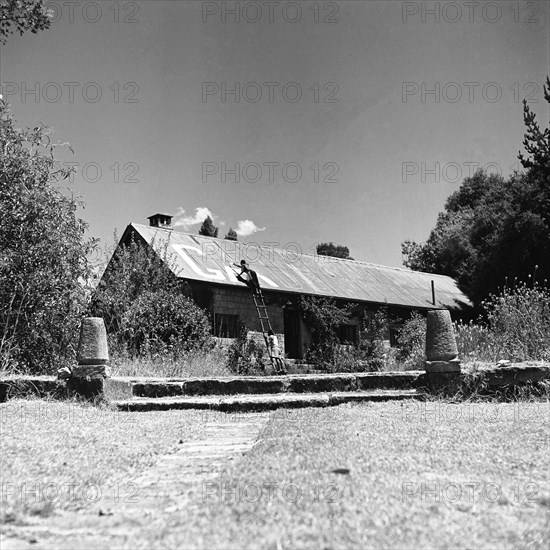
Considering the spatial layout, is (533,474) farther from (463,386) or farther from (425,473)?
(463,386)

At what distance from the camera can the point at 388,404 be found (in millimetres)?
6480

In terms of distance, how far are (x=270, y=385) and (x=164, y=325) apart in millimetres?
6299

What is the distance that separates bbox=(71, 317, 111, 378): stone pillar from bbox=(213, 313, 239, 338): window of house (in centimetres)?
808

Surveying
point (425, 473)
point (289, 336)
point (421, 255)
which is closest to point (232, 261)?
point (289, 336)

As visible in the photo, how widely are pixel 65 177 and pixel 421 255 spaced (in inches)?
1163

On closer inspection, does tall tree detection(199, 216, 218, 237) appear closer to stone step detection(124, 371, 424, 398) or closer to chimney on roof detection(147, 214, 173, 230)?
chimney on roof detection(147, 214, 173, 230)

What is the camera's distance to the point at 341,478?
114 inches

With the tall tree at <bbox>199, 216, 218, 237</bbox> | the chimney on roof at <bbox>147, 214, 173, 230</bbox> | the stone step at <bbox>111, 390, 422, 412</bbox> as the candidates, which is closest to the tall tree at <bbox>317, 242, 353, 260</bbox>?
the tall tree at <bbox>199, 216, 218, 237</bbox>

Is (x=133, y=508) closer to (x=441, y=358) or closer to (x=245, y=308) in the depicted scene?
(x=441, y=358)

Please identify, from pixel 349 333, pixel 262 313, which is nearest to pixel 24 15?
pixel 262 313

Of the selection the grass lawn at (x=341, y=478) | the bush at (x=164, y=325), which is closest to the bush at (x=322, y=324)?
the bush at (x=164, y=325)

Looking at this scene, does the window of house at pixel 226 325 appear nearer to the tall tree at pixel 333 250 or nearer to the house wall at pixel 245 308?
the house wall at pixel 245 308

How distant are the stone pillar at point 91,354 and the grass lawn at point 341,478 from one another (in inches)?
64.7

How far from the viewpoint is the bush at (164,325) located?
41.6ft
